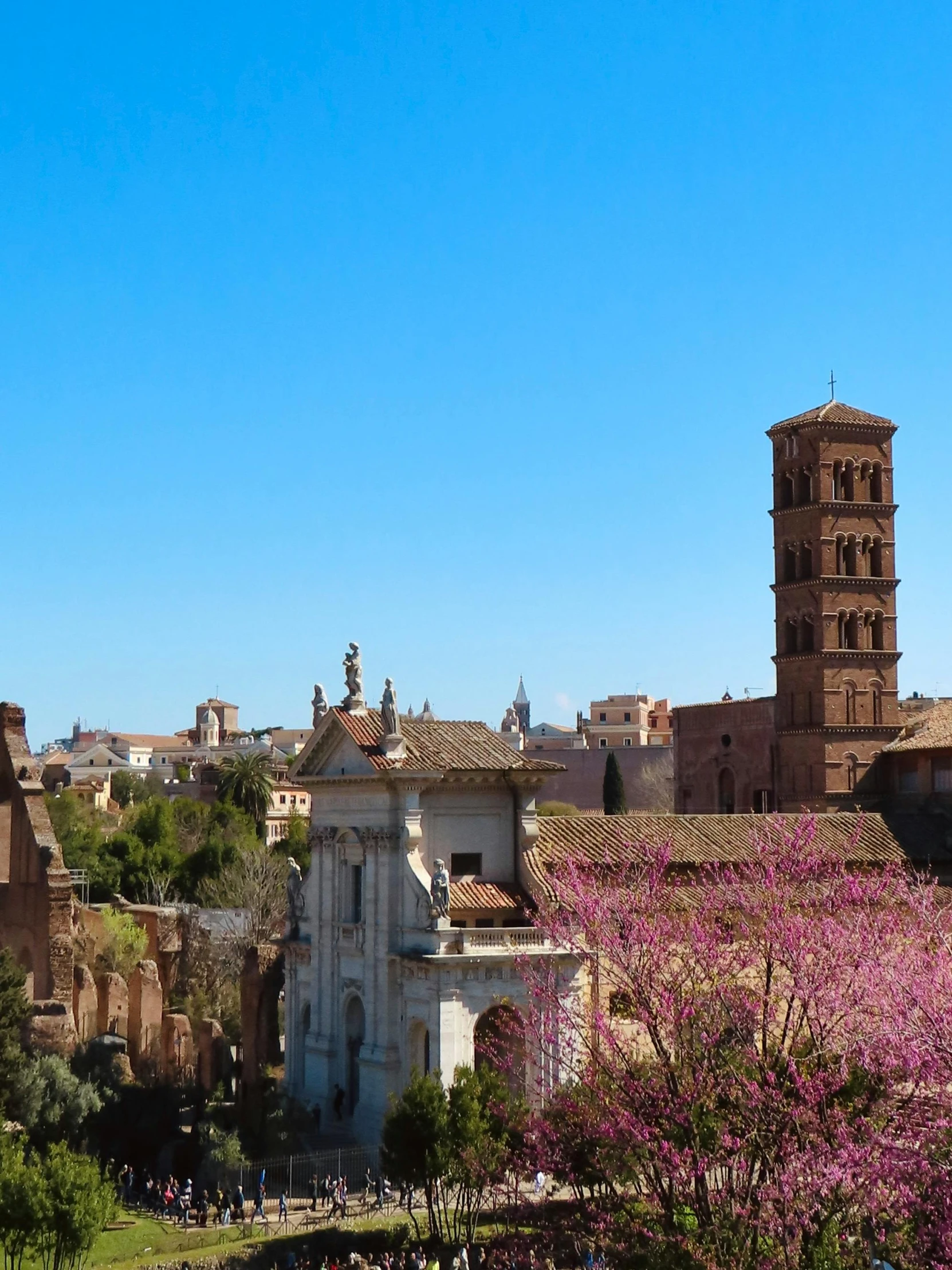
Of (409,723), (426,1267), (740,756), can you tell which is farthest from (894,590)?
(426,1267)

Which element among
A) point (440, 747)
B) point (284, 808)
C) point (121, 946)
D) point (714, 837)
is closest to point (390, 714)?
point (440, 747)

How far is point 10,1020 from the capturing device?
3675 centimetres

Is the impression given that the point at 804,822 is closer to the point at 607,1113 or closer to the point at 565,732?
the point at 607,1113

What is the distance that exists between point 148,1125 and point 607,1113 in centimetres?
1931

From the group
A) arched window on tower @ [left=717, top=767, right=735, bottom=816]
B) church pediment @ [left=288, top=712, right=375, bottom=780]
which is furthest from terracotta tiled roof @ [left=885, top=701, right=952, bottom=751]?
church pediment @ [left=288, top=712, right=375, bottom=780]

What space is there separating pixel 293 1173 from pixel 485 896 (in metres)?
7.10

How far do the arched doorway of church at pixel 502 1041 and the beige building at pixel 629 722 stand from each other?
8280cm

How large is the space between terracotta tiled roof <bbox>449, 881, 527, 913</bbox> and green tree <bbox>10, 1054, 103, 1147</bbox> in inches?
371

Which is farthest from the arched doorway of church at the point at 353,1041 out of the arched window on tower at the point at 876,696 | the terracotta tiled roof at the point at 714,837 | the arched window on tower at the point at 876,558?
the arched window on tower at the point at 876,558

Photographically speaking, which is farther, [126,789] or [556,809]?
[126,789]

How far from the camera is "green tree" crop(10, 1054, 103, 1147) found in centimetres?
3600

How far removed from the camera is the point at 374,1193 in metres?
32.7

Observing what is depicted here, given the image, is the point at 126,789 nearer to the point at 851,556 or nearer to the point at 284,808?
the point at 284,808

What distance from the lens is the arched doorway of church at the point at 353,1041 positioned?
37281mm
